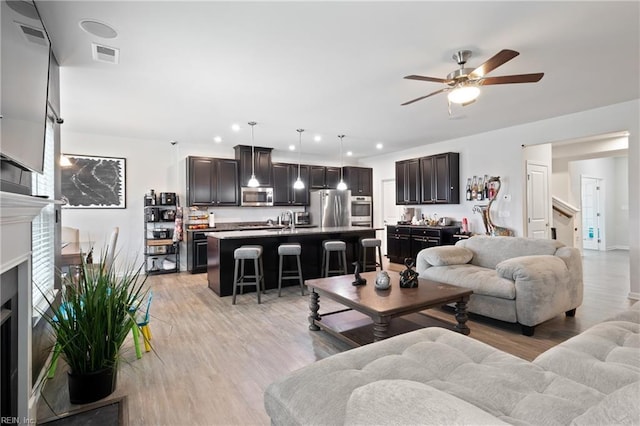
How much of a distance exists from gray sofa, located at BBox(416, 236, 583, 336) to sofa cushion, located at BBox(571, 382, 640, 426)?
247 cm

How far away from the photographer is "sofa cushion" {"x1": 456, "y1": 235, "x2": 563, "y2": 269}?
363 centimetres

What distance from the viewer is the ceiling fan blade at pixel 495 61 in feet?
7.70

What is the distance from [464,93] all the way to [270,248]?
3419 millimetres

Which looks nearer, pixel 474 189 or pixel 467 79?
pixel 467 79

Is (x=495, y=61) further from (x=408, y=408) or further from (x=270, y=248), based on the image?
(x=270, y=248)

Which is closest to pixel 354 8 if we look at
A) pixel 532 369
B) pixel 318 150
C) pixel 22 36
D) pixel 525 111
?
pixel 22 36

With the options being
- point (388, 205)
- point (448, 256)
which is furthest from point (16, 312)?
point (388, 205)

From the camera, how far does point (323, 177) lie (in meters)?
8.08

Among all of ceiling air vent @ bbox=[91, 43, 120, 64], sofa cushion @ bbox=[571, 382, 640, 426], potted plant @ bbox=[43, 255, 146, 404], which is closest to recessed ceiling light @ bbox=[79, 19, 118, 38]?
ceiling air vent @ bbox=[91, 43, 120, 64]

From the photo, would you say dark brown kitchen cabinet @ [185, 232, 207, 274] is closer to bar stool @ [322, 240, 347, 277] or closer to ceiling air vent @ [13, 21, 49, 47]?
bar stool @ [322, 240, 347, 277]

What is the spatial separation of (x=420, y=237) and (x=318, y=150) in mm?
3097

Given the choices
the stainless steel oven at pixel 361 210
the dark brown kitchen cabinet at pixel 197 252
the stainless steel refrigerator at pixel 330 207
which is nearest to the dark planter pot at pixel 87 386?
the dark brown kitchen cabinet at pixel 197 252

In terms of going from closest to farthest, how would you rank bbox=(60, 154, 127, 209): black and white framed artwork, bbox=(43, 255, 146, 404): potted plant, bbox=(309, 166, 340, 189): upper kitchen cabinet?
bbox=(43, 255, 146, 404): potted plant, bbox=(60, 154, 127, 209): black and white framed artwork, bbox=(309, 166, 340, 189): upper kitchen cabinet

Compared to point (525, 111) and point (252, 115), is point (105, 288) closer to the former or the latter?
point (252, 115)
